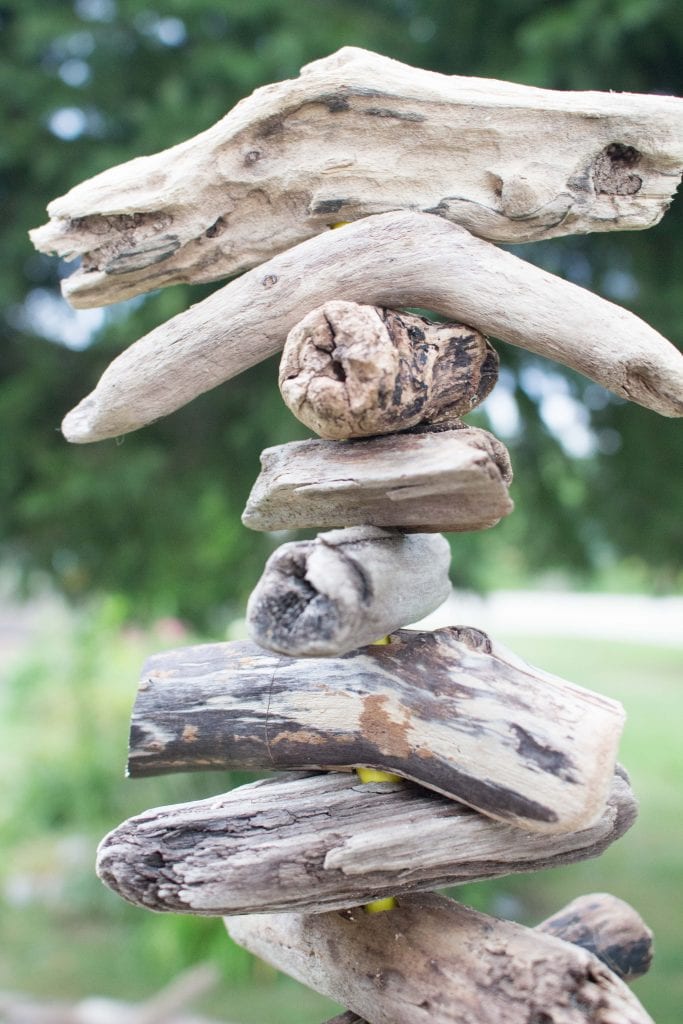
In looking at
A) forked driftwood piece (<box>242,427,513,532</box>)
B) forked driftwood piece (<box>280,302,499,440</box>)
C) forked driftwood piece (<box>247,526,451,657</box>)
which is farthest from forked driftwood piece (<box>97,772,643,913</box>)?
forked driftwood piece (<box>280,302,499,440</box>)

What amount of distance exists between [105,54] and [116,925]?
4147mm

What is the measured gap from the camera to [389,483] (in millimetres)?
1431

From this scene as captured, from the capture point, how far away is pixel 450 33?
3488 mm

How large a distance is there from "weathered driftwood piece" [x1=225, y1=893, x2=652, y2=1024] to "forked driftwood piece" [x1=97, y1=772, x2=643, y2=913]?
0.31 feet

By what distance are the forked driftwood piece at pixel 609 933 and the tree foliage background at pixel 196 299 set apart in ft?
6.10

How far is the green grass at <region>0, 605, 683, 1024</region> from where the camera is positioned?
4.52 m

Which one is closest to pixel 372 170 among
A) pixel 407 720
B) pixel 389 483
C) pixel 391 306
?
pixel 391 306


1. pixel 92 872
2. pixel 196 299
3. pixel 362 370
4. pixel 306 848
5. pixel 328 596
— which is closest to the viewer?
pixel 328 596

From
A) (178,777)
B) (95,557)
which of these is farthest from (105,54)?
(178,777)

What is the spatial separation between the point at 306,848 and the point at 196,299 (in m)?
2.58

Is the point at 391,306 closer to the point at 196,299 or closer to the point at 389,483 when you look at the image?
the point at 389,483

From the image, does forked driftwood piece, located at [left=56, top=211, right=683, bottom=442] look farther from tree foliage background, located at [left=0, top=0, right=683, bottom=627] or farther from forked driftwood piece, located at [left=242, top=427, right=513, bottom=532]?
tree foliage background, located at [left=0, top=0, right=683, bottom=627]

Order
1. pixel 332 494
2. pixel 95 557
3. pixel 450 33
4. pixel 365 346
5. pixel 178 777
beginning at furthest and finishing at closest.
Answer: pixel 178 777 → pixel 95 557 → pixel 450 33 → pixel 332 494 → pixel 365 346

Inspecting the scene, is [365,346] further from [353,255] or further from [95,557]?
[95,557]
